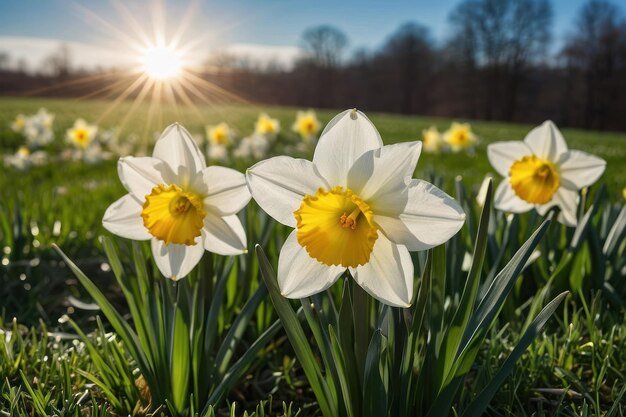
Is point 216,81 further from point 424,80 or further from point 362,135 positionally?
point 362,135

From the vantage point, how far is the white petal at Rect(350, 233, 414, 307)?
115cm

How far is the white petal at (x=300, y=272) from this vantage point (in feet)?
3.93

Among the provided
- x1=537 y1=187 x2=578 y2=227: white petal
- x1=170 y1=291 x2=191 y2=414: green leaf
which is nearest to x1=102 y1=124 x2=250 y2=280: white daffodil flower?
x1=170 y1=291 x2=191 y2=414: green leaf

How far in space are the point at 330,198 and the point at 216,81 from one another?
6394cm

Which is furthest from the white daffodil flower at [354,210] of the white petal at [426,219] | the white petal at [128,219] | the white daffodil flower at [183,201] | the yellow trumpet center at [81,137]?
the yellow trumpet center at [81,137]

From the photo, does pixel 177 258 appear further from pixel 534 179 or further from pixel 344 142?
pixel 534 179

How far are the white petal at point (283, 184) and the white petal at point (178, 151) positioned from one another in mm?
311

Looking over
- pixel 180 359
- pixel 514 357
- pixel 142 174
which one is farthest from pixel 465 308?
pixel 142 174

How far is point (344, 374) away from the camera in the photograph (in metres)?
1.26

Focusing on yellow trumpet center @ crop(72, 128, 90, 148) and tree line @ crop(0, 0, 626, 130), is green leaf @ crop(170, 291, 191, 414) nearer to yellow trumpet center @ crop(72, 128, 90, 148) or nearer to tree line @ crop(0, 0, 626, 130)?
yellow trumpet center @ crop(72, 128, 90, 148)

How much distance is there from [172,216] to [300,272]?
424 millimetres

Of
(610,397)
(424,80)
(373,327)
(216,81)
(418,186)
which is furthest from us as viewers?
A: (216,81)

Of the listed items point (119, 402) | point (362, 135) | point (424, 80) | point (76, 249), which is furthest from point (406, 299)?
point (424, 80)

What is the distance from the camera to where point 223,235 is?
4.84 feet
